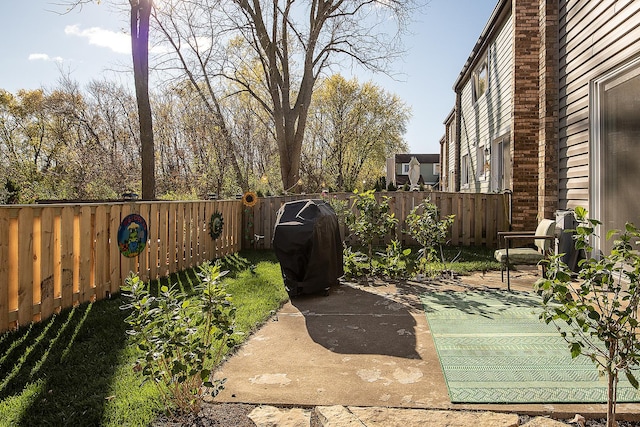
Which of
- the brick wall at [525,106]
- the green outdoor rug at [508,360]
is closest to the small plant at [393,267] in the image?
the green outdoor rug at [508,360]

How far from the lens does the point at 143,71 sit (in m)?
9.30

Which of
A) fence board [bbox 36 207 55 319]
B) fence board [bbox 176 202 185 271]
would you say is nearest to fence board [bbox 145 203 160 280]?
fence board [bbox 176 202 185 271]

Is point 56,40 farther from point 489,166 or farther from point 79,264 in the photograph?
point 489,166

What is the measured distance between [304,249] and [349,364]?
216 centimetres

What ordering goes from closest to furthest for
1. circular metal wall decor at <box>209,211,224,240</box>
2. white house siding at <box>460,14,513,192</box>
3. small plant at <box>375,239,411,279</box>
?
1. small plant at <box>375,239,411,279</box>
2. circular metal wall decor at <box>209,211,224,240</box>
3. white house siding at <box>460,14,513,192</box>

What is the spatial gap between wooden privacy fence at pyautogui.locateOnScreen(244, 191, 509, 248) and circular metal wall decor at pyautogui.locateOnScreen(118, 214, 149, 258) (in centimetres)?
413

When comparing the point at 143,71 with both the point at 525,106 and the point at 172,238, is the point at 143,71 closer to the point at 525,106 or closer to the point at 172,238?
the point at 172,238

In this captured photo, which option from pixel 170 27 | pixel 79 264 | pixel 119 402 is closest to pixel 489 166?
pixel 79 264

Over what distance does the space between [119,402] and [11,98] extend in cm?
3224

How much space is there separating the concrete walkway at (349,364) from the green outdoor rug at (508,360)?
0.31ft

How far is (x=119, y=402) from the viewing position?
2.38m

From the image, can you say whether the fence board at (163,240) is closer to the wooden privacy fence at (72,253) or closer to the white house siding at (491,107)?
the wooden privacy fence at (72,253)

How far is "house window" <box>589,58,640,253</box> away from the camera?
479cm

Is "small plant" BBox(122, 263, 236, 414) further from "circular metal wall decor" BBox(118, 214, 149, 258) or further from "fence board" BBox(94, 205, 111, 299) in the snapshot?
"circular metal wall decor" BBox(118, 214, 149, 258)
